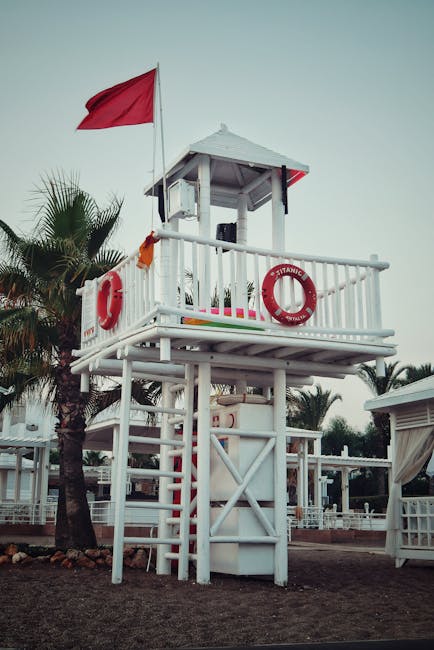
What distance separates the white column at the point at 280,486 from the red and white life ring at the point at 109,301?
260cm

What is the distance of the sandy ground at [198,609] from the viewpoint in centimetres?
737

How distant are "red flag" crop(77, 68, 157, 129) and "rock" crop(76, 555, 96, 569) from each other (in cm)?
721

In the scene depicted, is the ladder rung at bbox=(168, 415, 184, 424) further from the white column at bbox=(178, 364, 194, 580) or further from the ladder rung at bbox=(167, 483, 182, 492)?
the ladder rung at bbox=(167, 483, 182, 492)

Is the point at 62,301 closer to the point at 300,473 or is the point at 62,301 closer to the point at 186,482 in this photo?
the point at 186,482

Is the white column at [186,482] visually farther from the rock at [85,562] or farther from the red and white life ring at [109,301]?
the rock at [85,562]

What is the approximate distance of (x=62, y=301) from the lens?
615 inches

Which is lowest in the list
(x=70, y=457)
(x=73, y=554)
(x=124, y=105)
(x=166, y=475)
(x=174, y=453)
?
(x=73, y=554)

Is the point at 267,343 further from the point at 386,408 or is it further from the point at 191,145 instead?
the point at 386,408

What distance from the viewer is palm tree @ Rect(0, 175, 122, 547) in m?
15.8

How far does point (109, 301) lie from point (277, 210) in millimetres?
3055

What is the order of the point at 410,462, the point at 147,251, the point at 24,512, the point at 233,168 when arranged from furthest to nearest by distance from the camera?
the point at 24,512, the point at 410,462, the point at 233,168, the point at 147,251

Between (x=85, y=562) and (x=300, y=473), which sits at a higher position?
(x=300, y=473)

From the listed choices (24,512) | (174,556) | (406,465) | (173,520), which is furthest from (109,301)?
(24,512)

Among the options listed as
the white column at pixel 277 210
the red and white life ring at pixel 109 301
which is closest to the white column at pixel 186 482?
the red and white life ring at pixel 109 301
